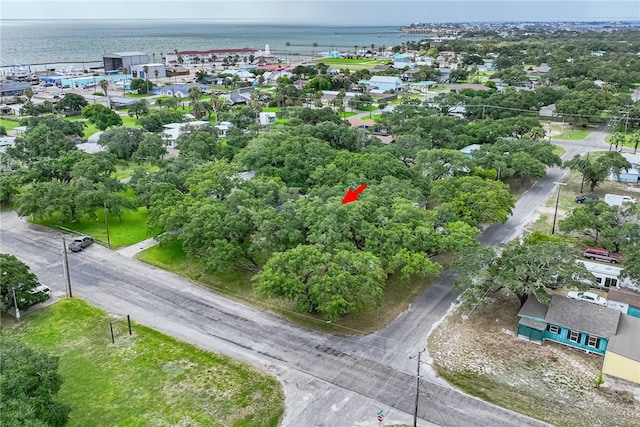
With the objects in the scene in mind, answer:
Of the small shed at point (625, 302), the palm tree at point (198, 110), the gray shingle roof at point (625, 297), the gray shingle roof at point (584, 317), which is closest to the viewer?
the gray shingle roof at point (584, 317)

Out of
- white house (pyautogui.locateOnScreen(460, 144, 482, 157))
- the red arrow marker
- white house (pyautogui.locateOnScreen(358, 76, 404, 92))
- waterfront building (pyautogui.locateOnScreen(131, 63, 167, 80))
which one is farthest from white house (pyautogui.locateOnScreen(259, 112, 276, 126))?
waterfront building (pyautogui.locateOnScreen(131, 63, 167, 80))

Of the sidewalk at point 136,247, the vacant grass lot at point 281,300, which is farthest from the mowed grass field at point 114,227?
the vacant grass lot at point 281,300

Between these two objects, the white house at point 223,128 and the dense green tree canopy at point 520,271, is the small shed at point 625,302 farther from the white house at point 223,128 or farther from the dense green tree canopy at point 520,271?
the white house at point 223,128

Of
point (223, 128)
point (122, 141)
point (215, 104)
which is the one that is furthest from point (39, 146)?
point (215, 104)

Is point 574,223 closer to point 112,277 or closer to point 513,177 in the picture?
point 513,177

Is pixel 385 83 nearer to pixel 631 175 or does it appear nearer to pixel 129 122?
pixel 129 122

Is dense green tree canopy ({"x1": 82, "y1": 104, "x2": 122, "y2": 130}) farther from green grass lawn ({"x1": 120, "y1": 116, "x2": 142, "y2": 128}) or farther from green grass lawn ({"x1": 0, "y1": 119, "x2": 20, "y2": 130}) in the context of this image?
green grass lawn ({"x1": 0, "y1": 119, "x2": 20, "y2": 130})

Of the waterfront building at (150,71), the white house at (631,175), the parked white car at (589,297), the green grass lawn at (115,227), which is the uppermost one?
the waterfront building at (150,71)

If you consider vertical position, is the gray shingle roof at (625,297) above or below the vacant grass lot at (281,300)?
above
